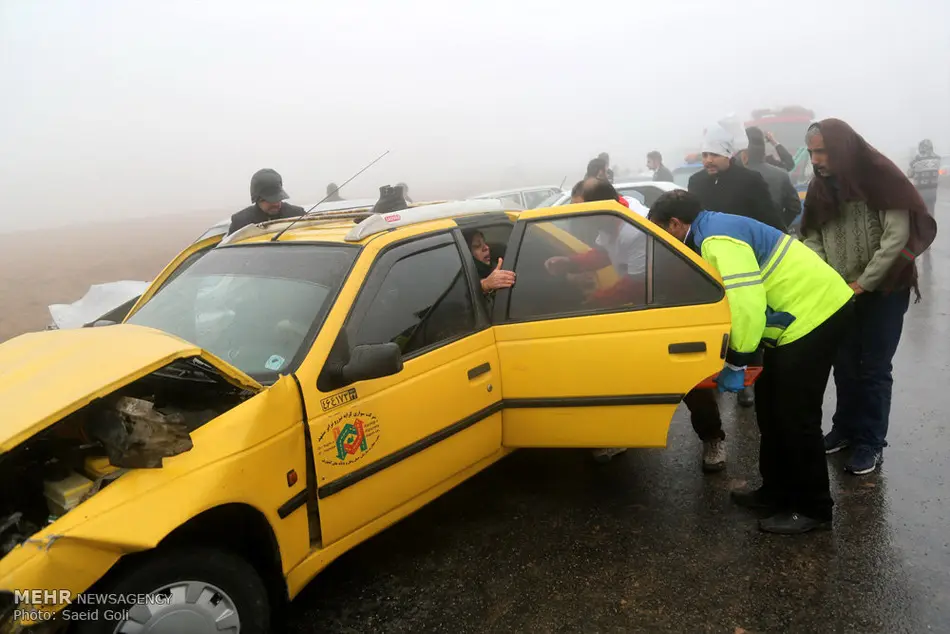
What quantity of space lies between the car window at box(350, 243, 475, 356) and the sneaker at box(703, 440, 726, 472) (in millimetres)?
1628

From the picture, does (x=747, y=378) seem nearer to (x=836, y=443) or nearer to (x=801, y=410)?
(x=801, y=410)

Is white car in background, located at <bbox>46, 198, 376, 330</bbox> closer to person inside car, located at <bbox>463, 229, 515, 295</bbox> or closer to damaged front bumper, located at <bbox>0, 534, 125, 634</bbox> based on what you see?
person inside car, located at <bbox>463, 229, 515, 295</bbox>

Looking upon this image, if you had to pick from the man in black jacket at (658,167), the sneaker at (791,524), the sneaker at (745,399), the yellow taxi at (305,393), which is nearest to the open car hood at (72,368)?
the yellow taxi at (305,393)

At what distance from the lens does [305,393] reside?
242cm

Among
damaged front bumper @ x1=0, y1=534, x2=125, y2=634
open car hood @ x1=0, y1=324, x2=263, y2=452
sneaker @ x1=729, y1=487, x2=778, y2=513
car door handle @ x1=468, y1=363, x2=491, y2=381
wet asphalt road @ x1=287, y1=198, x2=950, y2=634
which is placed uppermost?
open car hood @ x1=0, y1=324, x2=263, y2=452

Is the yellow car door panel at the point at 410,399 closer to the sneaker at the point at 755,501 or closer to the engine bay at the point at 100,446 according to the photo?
the engine bay at the point at 100,446

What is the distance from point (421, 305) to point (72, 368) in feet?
4.66

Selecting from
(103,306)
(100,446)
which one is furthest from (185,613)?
(103,306)

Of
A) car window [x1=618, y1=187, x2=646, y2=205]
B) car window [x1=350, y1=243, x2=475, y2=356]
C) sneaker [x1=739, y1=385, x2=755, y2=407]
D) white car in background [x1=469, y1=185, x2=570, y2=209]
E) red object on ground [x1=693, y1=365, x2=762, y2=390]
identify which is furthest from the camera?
white car in background [x1=469, y1=185, x2=570, y2=209]

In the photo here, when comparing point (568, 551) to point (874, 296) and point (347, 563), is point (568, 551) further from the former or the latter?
point (874, 296)

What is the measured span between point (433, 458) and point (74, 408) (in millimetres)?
1453

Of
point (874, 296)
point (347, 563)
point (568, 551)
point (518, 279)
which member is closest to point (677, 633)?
point (568, 551)

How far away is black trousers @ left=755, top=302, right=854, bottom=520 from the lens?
3.00 meters
